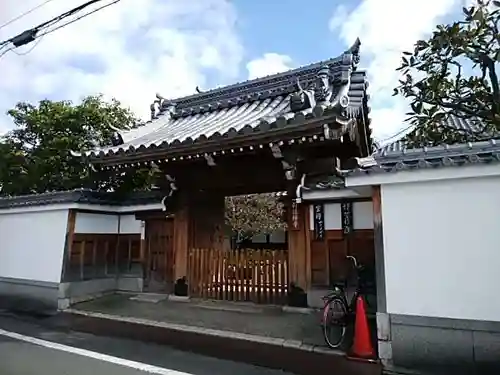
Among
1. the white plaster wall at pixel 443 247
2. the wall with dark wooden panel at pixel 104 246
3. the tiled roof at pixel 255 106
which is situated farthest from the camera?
the wall with dark wooden panel at pixel 104 246

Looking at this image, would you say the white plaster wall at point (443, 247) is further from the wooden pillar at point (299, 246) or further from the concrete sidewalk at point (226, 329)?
the wooden pillar at point (299, 246)

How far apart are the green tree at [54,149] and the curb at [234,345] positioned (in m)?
6.03

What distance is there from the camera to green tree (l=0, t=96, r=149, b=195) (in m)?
12.0

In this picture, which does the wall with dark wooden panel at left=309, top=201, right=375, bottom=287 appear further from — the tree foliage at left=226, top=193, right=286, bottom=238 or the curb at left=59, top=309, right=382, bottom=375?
the tree foliage at left=226, top=193, right=286, bottom=238

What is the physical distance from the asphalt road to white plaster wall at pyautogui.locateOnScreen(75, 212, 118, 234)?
3.29 m

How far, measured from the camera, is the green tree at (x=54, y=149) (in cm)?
1199

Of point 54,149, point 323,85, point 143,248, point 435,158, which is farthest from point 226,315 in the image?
point 54,149

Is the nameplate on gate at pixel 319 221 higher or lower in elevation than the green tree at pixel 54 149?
lower

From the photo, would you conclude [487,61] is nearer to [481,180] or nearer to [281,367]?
[481,180]

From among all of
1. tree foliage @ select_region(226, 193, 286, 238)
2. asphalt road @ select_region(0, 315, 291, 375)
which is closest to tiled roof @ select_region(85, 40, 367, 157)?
asphalt road @ select_region(0, 315, 291, 375)

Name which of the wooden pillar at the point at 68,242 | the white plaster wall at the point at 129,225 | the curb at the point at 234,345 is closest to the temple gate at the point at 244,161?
the white plaster wall at the point at 129,225

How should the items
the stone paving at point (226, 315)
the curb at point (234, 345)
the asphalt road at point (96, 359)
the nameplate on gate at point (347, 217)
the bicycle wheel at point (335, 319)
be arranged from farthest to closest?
the nameplate on gate at point (347, 217) → the stone paving at point (226, 315) → the bicycle wheel at point (335, 319) → the curb at point (234, 345) → the asphalt road at point (96, 359)

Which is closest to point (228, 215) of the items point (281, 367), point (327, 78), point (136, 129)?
point (136, 129)

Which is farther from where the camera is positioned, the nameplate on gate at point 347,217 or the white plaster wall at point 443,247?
the nameplate on gate at point 347,217
